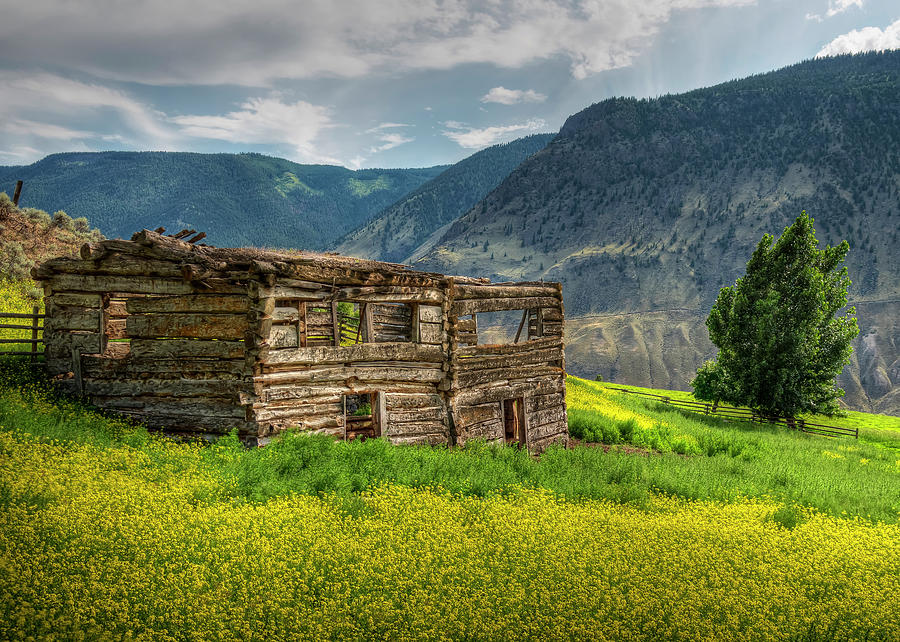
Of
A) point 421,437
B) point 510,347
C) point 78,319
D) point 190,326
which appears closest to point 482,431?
point 421,437

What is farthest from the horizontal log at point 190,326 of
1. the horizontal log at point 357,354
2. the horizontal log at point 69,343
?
the horizontal log at point 69,343

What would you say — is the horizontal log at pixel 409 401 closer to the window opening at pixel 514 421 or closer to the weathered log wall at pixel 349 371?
the weathered log wall at pixel 349 371

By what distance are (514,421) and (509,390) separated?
1651 millimetres

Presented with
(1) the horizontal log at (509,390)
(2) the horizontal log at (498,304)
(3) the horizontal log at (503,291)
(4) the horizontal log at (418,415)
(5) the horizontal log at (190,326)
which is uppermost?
(3) the horizontal log at (503,291)

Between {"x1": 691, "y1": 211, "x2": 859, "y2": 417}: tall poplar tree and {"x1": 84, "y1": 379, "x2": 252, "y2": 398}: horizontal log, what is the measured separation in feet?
95.7

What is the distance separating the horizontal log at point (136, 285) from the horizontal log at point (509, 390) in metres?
6.85

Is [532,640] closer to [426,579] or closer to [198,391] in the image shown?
[426,579]

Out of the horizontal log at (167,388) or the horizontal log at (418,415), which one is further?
the horizontal log at (418,415)

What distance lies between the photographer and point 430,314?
1545 cm

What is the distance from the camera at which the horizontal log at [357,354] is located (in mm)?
12608

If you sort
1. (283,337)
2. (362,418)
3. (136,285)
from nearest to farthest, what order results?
1. (283,337)
2. (136,285)
3. (362,418)

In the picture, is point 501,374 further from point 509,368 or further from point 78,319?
point 78,319

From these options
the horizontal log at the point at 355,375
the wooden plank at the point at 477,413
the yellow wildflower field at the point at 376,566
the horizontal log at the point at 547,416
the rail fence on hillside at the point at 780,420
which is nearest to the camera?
the yellow wildflower field at the point at 376,566

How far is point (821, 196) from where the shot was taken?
192 metres
